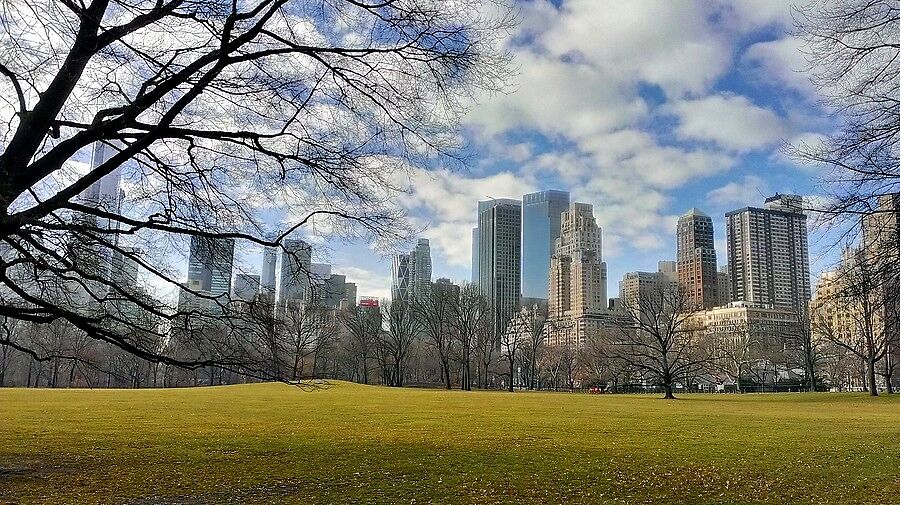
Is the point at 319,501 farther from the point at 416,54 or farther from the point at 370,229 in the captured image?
the point at 416,54

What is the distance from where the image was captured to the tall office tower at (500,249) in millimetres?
166000

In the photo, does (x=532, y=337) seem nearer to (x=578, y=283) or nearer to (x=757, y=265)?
(x=757, y=265)

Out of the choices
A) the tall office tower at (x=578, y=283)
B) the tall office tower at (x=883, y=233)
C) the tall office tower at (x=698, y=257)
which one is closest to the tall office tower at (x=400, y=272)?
the tall office tower at (x=883, y=233)

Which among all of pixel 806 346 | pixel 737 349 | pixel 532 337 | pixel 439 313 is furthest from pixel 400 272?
pixel 532 337

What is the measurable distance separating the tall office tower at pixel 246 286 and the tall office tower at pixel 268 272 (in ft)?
0.26

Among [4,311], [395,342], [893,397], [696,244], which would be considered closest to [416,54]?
[4,311]

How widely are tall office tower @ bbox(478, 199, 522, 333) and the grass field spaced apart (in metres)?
138

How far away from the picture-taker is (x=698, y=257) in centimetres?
12825

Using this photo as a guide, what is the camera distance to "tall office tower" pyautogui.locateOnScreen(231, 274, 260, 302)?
896 cm

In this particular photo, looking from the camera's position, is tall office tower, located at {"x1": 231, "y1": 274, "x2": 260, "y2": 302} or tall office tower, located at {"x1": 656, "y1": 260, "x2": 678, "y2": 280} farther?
tall office tower, located at {"x1": 656, "y1": 260, "x2": 678, "y2": 280}

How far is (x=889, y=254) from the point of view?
10.6 m

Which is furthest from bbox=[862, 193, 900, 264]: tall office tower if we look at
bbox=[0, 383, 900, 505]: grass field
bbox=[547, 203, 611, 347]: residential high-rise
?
bbox=[547, 203, 611, 347]: residential high-rise

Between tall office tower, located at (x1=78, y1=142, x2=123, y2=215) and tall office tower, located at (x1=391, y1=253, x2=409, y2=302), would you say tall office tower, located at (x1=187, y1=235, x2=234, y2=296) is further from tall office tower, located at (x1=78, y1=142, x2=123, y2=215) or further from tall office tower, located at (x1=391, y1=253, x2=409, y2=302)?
tall office tower, located at (x1=391, y1=253, x2=409, y2=302)

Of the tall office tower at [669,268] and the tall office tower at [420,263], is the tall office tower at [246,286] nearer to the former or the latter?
the tall office tower at [420,263]
